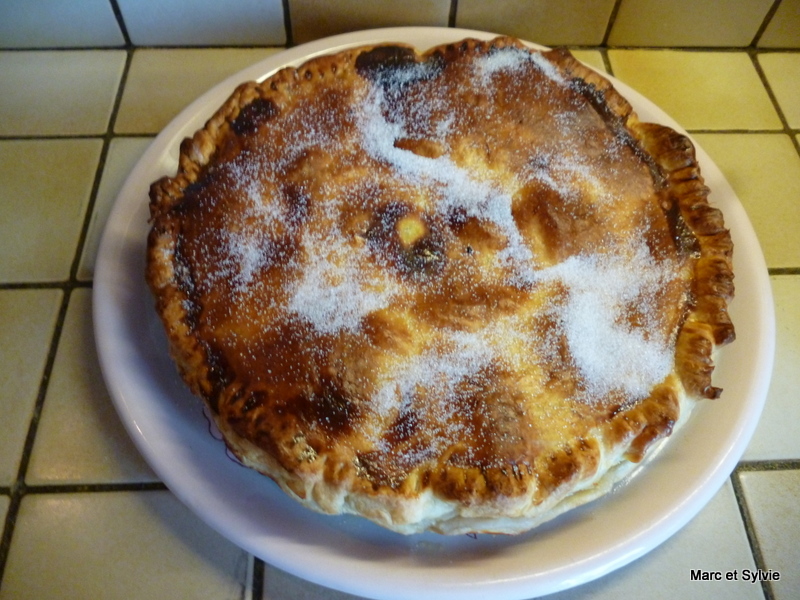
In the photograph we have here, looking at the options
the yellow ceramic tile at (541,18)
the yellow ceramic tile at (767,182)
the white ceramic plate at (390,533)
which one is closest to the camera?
the white ceramic plate at (390,533)

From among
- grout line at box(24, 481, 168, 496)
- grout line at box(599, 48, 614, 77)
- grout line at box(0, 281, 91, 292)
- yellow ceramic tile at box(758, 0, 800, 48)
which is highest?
yellow ceramic tile at box(758, 0, 800, 48)

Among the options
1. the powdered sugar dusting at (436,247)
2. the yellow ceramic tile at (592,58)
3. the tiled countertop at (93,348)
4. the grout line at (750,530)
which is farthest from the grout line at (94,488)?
the yellow ceramic tile at (592,58)


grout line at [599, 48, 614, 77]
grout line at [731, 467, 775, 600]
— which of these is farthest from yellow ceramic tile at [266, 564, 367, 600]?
grout line at [599, 48, 614, 77]

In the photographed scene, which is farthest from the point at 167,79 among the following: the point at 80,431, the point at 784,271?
the point at 784,271

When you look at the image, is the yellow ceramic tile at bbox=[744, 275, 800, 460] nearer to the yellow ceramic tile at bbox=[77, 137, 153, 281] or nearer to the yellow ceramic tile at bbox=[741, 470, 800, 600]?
the yellow ceramic tile at bbox=[741, 470, 800, 600]

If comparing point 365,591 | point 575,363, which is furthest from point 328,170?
point 365,591

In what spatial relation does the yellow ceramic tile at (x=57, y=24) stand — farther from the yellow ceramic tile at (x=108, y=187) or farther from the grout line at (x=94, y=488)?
the grout line at (x=94, y=488)
